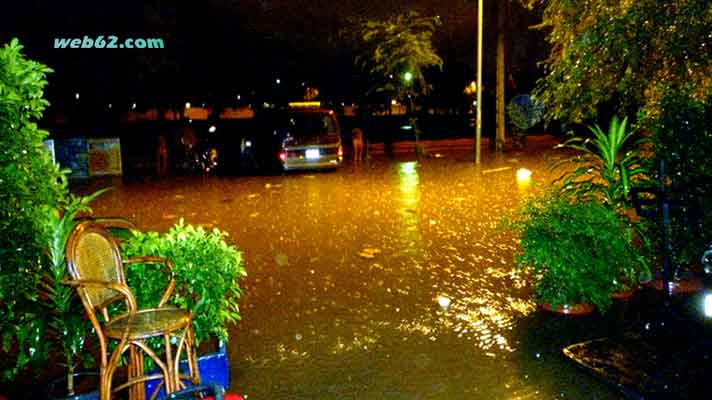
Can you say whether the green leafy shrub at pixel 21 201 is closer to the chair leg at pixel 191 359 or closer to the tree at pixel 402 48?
the chair leg at pixel 191 359

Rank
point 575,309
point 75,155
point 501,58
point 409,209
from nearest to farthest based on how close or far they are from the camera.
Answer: point 575,309 < point 409,209 < point 75,155 < point 501,58

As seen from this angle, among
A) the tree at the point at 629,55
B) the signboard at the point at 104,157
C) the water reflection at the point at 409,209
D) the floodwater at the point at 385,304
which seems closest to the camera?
the floodwater at the point at 385,304

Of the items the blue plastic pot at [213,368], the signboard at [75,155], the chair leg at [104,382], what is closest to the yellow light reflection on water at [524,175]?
the signboard at [75,155]

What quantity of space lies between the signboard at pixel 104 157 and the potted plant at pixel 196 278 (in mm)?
18382

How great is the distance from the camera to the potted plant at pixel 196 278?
462 cm

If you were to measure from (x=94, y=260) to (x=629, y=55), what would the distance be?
5.96 meters

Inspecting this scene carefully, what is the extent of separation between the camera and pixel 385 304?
6.99 m

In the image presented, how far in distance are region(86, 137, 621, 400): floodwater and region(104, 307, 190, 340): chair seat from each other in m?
1.05

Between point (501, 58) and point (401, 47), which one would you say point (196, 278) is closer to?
point (401, 47)

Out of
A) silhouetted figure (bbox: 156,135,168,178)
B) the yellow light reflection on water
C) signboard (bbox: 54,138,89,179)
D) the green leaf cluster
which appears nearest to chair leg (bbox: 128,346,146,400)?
the green leaf cluster

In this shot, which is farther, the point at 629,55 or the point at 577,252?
the point at 629,55

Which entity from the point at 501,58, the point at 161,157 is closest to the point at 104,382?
the point at 161,157

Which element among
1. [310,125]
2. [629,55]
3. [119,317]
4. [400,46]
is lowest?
[119,317]

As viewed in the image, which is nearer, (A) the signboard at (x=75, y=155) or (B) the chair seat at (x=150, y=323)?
(B) the chair seat at (x=150, y=323)
